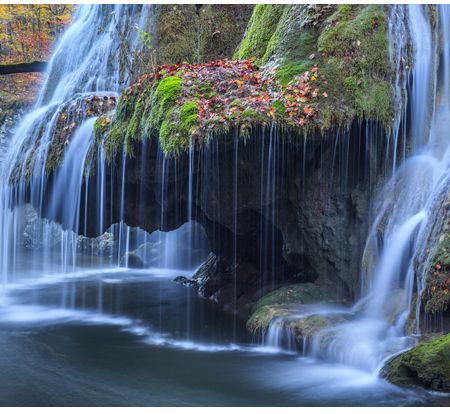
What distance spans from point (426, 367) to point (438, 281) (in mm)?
1178

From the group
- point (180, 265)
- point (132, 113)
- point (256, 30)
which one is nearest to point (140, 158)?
point (132, 113)

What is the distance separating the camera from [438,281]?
5.95m

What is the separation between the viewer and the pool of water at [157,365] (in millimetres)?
5496

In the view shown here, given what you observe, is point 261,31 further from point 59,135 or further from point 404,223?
point 404,223

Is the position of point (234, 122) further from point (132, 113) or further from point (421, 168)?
point (421, 168)

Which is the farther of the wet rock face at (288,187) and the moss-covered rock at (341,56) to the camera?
the wet rock face at (288,187)

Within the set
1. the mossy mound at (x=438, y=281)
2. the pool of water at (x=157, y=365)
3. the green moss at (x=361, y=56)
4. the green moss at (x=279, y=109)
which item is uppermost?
the green moss at (x=361, y=56)

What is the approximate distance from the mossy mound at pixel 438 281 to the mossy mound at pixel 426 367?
56cm

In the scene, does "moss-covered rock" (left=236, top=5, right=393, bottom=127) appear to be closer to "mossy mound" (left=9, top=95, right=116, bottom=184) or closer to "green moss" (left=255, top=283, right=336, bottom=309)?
"green moss" (left=255, top=283, right=336, bottom=309)

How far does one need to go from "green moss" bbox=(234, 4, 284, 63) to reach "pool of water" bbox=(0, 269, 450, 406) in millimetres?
5205

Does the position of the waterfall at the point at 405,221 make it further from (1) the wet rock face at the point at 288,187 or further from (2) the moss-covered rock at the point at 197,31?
(2) the moss-covered rock at the point at 197,31

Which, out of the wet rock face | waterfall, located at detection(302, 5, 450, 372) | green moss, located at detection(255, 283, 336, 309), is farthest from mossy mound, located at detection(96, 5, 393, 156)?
green moss, located at detection(255, 283, 336, 309)

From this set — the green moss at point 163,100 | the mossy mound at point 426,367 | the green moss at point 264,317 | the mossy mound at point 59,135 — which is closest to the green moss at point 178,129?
the green moss at point 163,100

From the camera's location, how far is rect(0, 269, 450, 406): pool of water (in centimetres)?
550
